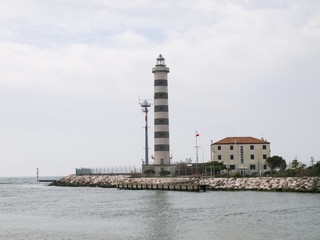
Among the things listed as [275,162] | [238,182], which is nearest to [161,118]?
[275,162]

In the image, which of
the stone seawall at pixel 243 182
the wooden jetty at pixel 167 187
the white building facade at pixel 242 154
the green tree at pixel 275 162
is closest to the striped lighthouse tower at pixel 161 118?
the stone seawall at pixel 243 182

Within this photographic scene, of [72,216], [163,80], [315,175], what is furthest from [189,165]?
[72,216]

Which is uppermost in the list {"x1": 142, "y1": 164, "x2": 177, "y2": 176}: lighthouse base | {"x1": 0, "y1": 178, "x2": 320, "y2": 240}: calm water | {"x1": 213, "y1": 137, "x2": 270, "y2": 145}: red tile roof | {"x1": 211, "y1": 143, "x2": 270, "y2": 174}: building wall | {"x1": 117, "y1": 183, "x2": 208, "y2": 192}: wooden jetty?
{"x1": 213, "y1": 137, "x2": 270, "y2": 145}: red tile roof

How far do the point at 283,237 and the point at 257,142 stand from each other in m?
53.7

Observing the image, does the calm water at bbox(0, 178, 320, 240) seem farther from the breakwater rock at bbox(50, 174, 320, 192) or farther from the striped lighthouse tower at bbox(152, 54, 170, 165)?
the striped lighthouse tower at bbox(152, 54, 170, 165)

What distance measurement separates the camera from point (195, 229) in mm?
30109

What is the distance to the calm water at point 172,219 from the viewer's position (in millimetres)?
28578

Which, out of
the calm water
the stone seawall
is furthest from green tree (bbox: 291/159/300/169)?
the calm water

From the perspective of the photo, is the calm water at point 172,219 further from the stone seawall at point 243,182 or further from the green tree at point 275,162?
the green tree at point 275,162

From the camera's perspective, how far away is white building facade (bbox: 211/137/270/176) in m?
78.7

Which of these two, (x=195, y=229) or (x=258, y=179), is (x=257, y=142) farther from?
(x=195, y=229)

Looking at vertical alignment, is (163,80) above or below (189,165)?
above

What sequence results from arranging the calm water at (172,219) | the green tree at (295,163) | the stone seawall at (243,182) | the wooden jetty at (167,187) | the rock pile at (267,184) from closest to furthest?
1. the calm water at (172,219)
2. the rock pile at (267,184)
3. the stone seawall at (243,182)
4. the wooden jetty at (167,187)
5. the green tree at (295,163)

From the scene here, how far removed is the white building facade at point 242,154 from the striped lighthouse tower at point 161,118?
8319 millimetres
